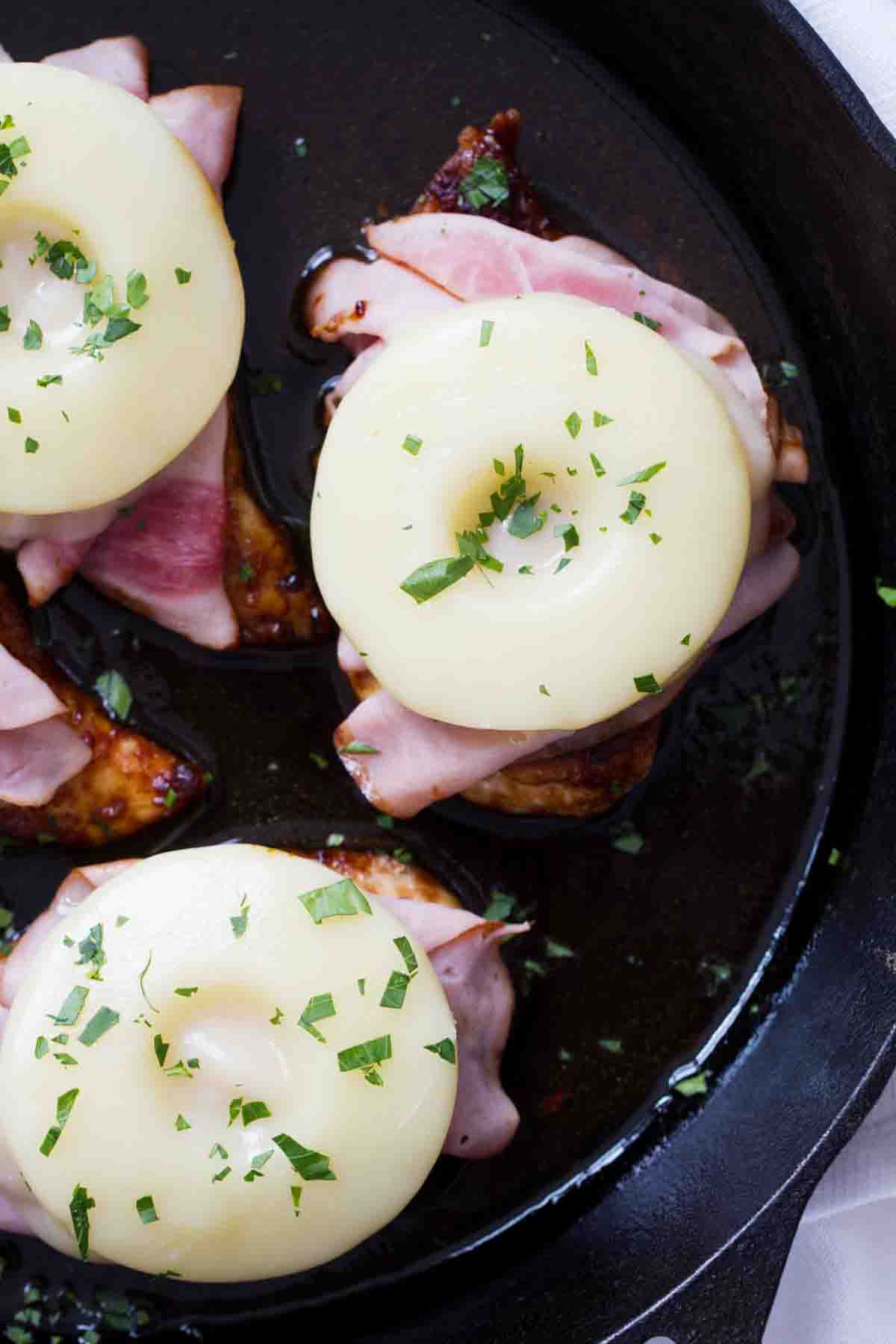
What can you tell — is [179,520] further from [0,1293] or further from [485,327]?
[0,1293]

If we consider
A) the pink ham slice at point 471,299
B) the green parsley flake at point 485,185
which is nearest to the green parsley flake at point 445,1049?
the pink ham slice at point 471,299

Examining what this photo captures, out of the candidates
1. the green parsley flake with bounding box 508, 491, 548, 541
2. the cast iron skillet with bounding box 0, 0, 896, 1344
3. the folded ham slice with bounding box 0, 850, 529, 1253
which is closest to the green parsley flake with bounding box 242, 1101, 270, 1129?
the folded ham slice with bounding box 0, 850, 529, 1253

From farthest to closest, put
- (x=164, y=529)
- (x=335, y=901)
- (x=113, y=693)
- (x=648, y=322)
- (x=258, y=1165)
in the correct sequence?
(x=113, y=693)
(x=164, y=529)
(x=648, y=322)
(x=335, y=901)
(x=258, y=1165)

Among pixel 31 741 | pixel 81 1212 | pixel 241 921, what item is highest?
pixel 241 921

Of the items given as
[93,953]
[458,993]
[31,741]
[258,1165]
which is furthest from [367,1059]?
[31,741]

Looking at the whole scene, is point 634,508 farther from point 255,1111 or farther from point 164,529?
point 255,1111

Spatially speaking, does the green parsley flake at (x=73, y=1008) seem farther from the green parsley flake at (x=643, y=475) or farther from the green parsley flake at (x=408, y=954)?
the green parsley flake at (x=643, y=475)
